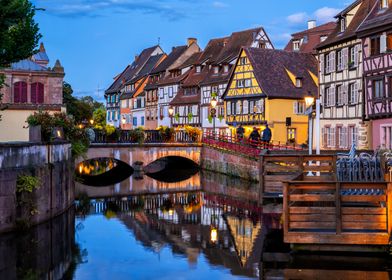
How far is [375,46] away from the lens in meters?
35.0

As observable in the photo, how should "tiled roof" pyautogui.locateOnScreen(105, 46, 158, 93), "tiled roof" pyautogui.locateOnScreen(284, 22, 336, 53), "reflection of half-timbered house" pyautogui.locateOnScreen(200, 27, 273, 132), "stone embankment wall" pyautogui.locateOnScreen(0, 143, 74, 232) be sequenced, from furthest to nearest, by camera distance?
"tiled roof" pyautogui.locateOnScreen(105, 46, 158, 93) → "tiled roof" pyautogui.locateOnScreen(284, 22, 336, 53) → "reflection of half-timbered house" pyautogui.locateOnScreen(200, 27, 273, 132) → "stone embankment wall" pyautogui.locateOnScreen(0, 143, 74, 232)

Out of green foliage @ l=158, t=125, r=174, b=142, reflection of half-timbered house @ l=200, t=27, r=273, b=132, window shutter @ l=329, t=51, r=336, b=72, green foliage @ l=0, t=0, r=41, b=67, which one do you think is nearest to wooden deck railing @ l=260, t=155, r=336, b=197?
green foliage @ l=0, t=0, r=41, b=67

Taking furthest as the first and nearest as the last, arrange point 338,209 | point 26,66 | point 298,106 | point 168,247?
1. point 298,106
2. point 26,66
3. point 168,247
4. point 338,209

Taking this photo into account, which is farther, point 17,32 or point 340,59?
point 340,59

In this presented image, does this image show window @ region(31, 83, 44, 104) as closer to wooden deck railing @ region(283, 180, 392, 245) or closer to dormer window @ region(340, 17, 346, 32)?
dormer window @ region(340, 17, 346, 32)

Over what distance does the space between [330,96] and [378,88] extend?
7387mm

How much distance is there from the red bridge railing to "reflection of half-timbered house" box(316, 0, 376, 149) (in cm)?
254

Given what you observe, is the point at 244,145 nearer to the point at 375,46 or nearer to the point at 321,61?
the point at 321,61

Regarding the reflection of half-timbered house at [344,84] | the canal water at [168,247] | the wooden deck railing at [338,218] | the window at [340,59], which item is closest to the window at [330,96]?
the reflection of half-timbered house at [344,84]

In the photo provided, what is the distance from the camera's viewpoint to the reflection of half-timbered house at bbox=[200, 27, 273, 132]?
62.2 meters

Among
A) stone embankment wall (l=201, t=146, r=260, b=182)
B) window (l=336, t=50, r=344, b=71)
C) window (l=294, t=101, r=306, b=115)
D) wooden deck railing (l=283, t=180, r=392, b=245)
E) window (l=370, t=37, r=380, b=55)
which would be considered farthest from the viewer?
window (l=294, t=101, r=306, b=115)

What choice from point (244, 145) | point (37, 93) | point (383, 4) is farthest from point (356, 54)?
point (37, 93)

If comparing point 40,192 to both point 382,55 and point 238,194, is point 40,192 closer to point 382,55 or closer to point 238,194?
point 238,194

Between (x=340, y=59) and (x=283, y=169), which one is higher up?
(x=340, y=59)
